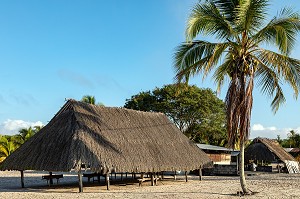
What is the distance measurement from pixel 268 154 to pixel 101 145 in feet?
74.0

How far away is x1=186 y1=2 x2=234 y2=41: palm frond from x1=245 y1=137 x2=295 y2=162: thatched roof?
2354 centimetres

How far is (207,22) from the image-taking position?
43.1 feet

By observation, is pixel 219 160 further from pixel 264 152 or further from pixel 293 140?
pixel 293 140

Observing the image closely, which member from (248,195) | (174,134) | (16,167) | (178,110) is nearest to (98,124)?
(16,167)

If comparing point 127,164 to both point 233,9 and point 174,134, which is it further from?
point 233,9

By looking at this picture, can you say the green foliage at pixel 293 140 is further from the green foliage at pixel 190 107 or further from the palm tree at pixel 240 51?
the palm tree at pixel 240 51

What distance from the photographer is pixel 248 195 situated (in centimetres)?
1368

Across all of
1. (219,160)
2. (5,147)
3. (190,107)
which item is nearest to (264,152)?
(219,160)

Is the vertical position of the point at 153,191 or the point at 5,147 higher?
the point at 5,147

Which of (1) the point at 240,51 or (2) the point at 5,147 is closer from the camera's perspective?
(1) the point at 240,51

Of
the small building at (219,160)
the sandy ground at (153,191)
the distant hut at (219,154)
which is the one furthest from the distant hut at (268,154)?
A: the sandy ground at (153,191)

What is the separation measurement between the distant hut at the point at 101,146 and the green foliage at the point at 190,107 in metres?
19.0

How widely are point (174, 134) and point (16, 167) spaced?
898 cm

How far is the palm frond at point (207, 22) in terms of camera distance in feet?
42.2
